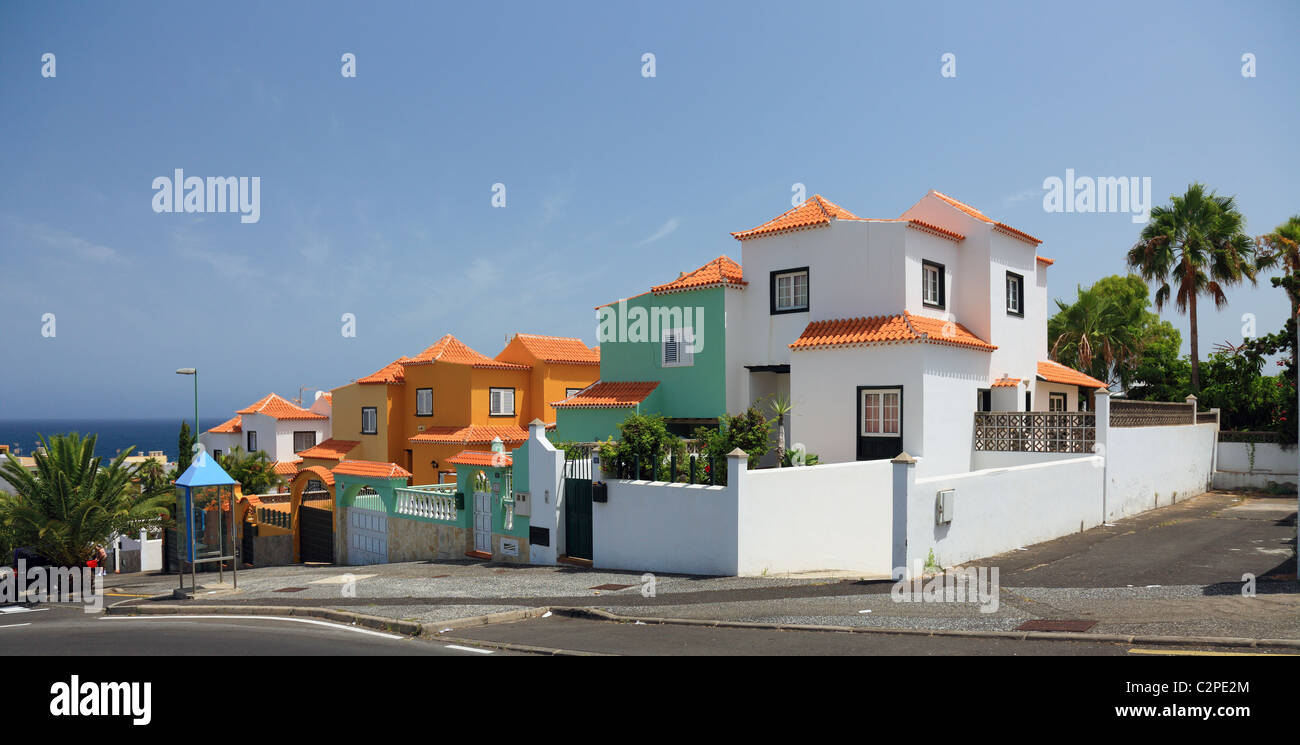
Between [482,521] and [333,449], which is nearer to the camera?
[482,521]

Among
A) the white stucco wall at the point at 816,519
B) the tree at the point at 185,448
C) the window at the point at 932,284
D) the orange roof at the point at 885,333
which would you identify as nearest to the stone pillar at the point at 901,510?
the white stucco wall at the point at 816,519

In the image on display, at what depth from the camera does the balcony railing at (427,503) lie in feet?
75.3

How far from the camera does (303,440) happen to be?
52.5 meters

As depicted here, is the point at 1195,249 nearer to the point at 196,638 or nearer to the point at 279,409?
the point at 196,638

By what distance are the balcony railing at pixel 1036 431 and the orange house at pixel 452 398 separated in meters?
20.3

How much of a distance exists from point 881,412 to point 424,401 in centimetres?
2390

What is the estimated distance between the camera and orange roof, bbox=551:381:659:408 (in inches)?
1069

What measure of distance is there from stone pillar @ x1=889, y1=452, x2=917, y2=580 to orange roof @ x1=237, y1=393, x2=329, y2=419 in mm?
44612

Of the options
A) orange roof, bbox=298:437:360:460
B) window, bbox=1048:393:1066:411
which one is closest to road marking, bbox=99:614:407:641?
window, bbox=1048:393:1066:411

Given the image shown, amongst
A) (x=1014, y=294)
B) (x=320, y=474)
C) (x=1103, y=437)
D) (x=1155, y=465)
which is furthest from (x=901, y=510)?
(x=320, y=474)

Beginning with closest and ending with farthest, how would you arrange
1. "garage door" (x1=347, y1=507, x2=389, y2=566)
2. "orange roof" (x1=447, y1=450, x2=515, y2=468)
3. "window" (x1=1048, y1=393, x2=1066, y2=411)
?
"orange roof" (x1=447, y1=450, x2=515, y2=468) → "garage door" (x1=347, y1=507, x2=389, y2=566) → "window" (x1=1048, y1=393, x2=1066, y2=411)

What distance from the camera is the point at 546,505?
64.3ft

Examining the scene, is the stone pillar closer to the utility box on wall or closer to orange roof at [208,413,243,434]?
the utility box on wall
